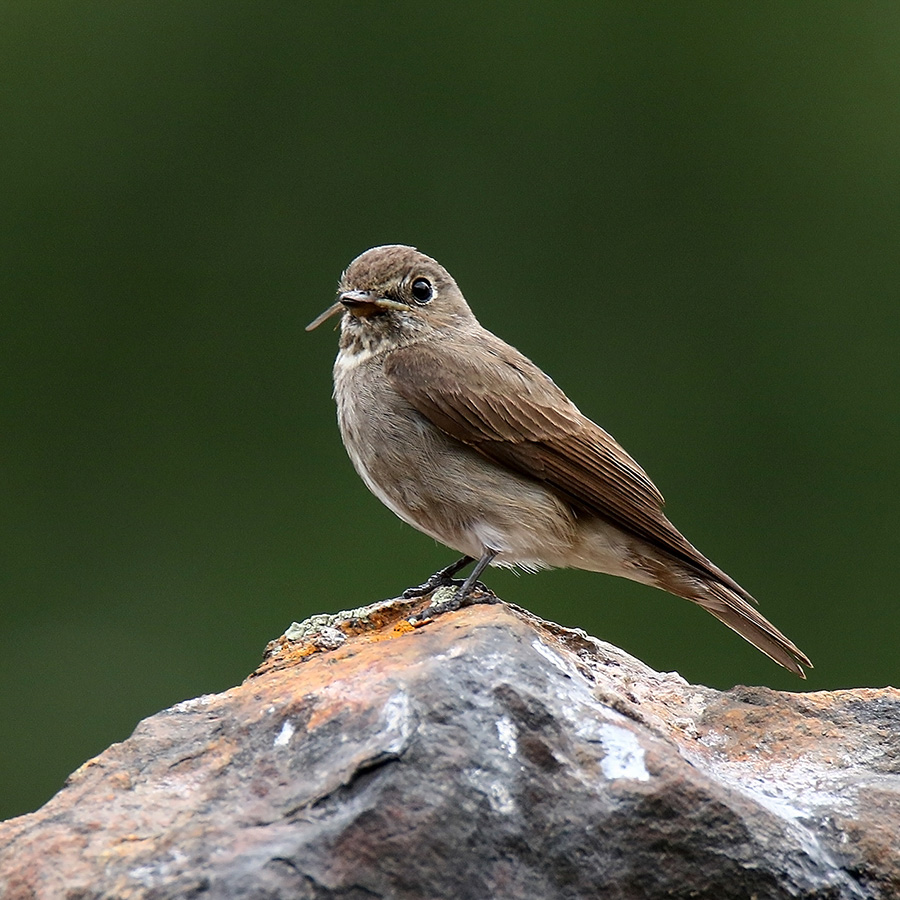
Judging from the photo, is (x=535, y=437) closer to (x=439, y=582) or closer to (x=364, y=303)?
(x=439, y=582)

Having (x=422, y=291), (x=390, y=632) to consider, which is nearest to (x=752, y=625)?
(x=390, y=632)

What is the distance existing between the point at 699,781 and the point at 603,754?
242mm

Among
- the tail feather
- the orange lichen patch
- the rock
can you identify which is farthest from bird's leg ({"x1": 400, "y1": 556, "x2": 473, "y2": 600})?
the rock

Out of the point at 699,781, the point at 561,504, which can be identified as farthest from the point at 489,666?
the point at 561,504

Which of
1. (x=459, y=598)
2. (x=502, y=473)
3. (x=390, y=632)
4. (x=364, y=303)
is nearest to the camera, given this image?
(x=390, y=632)

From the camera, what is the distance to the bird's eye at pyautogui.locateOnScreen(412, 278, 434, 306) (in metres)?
5.55

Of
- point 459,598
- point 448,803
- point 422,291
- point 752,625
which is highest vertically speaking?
point 422,291

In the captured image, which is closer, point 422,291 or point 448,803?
point 448,803

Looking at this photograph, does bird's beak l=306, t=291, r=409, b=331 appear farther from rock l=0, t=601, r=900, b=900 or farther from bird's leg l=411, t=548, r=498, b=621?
rock l=0, t=601, r=900, b=900

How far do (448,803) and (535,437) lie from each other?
230cm

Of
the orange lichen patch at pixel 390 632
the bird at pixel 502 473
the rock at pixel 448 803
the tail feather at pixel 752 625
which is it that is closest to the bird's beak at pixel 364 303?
the bird at pixel 502 473

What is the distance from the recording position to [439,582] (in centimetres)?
495

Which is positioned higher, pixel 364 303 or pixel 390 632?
pixel 364 303

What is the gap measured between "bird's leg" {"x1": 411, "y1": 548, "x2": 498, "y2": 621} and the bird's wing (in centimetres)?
47
